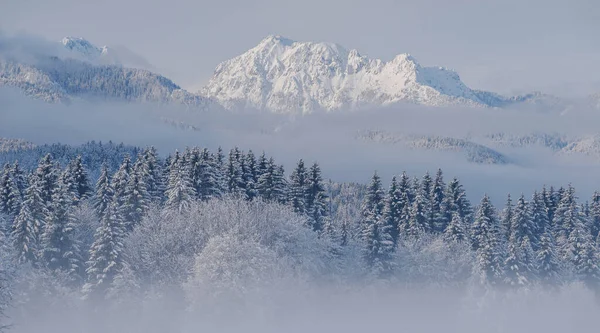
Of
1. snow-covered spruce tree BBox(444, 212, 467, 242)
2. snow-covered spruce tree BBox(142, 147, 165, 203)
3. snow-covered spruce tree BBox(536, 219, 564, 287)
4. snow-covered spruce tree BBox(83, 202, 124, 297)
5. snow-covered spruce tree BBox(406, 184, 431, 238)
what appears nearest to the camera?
snow-covered spruce tree BBox(83, 202, 124, 297)

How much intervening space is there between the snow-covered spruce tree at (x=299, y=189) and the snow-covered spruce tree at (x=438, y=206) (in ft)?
58.8

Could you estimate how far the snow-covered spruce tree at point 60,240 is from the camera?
61.4 meters

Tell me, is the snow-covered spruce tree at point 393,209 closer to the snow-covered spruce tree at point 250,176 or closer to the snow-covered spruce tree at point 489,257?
the snow-covered spruce tree at point 489,257

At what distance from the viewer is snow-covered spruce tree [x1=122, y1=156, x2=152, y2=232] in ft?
230

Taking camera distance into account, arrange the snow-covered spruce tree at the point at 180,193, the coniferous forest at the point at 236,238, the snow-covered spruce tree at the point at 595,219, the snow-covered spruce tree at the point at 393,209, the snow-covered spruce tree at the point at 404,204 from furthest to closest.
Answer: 1. the snow-covered spruce tree at the point at 595,219
2. the snow-covered spruce tree at the point at 404,204
3. the snow-covered spruce tree at the point at 393,209
4. the snow-covered spruce tree at the point at 180,193
5. the coniferous forest at the point at 236,238

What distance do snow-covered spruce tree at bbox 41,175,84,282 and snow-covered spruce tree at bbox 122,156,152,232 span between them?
7942 mm

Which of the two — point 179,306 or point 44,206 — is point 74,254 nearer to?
point 44,206

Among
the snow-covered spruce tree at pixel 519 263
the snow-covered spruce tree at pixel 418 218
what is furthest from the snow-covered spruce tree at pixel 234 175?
the snow-covered spruce tree at pixel 519 263

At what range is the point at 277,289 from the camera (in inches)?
2375

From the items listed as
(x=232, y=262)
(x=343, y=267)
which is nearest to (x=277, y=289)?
(x=232, y=262)

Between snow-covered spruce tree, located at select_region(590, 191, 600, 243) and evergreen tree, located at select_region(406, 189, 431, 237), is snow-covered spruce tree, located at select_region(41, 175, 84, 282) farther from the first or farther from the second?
snow-covered spruce tree, located at select_region(590, 191, 600, 243)

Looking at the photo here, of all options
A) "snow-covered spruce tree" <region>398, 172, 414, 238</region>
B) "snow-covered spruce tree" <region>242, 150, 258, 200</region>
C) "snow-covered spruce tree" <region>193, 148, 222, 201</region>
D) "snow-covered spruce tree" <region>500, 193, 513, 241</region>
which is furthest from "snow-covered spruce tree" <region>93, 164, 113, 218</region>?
"snow-covered spruce tree" <region>500, 193, 513, 241</region>

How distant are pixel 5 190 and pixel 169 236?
2023cm

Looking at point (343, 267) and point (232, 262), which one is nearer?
point (232, 262)
